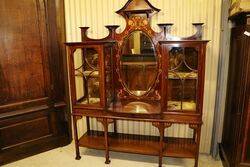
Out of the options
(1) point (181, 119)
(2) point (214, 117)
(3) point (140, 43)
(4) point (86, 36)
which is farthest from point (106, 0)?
(2) point (214, 117)

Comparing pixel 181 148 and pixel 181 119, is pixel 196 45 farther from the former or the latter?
pixel 181 148

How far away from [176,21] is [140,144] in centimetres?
155

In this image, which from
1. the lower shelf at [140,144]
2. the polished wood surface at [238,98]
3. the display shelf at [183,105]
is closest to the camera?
the polished wood surface at [238,98]

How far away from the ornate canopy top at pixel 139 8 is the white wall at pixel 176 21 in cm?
8

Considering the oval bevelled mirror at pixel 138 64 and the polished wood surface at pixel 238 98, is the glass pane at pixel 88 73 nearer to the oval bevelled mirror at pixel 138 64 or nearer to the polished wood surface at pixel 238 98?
the oval bevelled mirror at pixel 138 64

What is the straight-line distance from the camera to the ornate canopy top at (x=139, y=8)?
2490 mm

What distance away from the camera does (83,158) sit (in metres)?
2.74

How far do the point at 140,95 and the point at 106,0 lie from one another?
1.26 m

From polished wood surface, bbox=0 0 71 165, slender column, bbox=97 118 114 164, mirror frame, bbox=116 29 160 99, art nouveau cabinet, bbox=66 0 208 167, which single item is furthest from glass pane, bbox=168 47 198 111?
polished wood surface, bbox=0 0 71 165

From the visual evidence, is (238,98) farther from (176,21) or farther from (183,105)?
(176,21)

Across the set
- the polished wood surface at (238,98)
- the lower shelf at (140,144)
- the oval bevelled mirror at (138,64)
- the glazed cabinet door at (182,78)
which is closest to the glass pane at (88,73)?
the oval bevelled mirror at (138,64)

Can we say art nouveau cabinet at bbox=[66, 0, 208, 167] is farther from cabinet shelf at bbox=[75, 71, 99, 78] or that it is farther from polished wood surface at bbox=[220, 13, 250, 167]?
polished wood surface at bbox=[220, 13, 250, 167]

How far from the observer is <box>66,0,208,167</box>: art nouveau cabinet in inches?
90.5

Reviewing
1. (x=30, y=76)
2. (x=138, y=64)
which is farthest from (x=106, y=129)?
(x=30, y=76)
